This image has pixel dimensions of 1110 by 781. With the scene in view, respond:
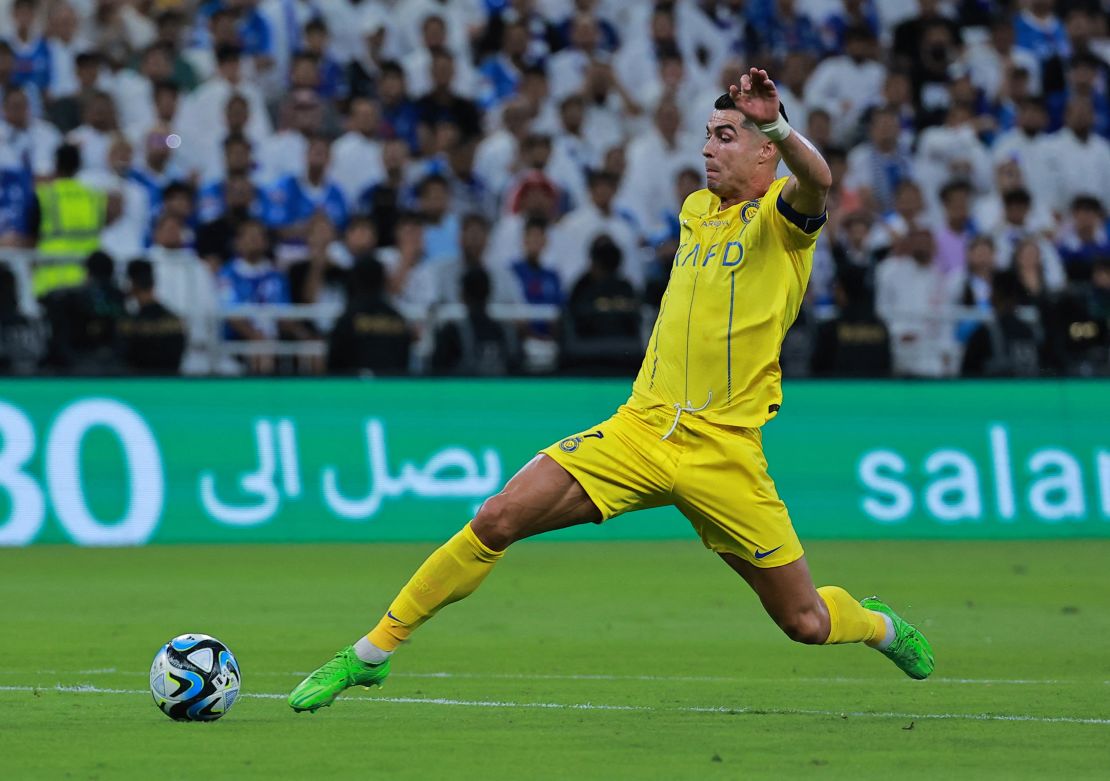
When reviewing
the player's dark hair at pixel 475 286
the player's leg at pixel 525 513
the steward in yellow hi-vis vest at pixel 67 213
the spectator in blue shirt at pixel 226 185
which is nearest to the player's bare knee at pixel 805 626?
the player's leg at pixel 525 513

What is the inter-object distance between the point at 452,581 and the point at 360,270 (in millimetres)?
9816

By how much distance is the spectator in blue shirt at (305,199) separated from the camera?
→ 1947cm

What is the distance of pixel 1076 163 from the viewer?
21.5 m

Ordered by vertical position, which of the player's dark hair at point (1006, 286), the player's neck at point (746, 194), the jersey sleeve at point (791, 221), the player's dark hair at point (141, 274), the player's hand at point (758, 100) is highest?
the player's hand at point (758, 100)

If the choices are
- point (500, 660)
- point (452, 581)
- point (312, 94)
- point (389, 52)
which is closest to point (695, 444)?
point (452, 581)

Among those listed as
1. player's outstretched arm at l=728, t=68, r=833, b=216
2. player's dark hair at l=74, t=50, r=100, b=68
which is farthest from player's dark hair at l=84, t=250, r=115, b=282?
player's outstretched arm at l=728, t=68, r=833, b=216

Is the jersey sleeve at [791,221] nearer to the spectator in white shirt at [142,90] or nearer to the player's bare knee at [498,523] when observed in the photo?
the player's bare knee at [498,523]

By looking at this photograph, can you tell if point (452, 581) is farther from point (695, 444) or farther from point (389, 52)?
point (389, 52)

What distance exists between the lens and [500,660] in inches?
397

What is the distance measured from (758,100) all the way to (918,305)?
12.5 metres

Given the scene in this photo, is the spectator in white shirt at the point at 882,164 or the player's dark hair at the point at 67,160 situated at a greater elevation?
the player's dark hair at the point at 67,160

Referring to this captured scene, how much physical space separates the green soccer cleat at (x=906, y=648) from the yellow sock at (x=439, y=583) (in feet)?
6.04

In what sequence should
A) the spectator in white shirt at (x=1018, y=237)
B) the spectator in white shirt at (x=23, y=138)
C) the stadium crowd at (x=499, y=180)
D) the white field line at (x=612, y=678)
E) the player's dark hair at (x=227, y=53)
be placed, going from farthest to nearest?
1. the player's dark hair at (x=227, y=53)
2. the spectator in white shirt at (x=1018, y=237)
3. the spectator in white shirt at (x=23, y=138)
4. the stadium crowd at (x=499, y=180)
5. the white field line at (x=612, y=678)

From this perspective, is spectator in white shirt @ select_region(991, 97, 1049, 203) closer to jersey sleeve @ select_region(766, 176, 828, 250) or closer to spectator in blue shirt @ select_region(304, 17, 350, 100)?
spectator in blue shirt @ select_region(304, 17, 350, 100)
